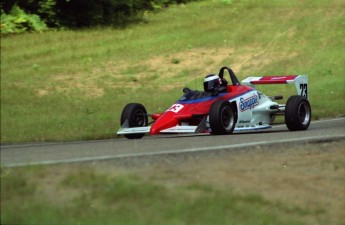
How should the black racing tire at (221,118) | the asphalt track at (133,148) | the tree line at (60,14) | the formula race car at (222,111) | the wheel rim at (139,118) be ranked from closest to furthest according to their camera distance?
the asphalt track at (133,148), the black racing tire at (221,118), the formula race car at (222,111), the wheel rim at (139,118), the tree line at (60,14)

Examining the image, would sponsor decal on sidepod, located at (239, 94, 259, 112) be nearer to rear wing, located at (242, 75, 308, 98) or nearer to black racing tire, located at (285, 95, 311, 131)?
rear wing, located at (242, 75, 308, 98)

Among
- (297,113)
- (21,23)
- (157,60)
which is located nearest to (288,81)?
(297,113)

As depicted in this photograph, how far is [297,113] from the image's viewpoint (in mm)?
12711

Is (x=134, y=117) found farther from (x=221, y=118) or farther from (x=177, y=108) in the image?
(x=221, y=118)

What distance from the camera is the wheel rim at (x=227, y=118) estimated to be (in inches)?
473

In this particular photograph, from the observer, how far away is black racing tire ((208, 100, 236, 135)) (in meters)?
11.7

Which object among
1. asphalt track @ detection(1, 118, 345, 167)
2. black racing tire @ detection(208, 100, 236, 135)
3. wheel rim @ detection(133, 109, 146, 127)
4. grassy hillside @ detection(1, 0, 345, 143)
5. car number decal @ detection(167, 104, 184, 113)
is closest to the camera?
asphalt track @ detection(1, 118, 345, 167)

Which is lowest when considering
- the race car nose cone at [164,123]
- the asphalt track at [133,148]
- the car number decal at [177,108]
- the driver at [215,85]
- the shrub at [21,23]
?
the asphalt track at [133,148]

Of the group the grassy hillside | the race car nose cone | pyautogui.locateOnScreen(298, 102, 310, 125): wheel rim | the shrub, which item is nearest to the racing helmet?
the race car nose cone

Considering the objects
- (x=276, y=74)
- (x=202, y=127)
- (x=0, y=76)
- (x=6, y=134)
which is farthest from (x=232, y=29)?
(x=0, y=76)

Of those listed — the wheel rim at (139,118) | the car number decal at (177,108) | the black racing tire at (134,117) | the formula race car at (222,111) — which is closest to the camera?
the formula race car at (222,111)

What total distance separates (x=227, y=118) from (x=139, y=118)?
1635 mm

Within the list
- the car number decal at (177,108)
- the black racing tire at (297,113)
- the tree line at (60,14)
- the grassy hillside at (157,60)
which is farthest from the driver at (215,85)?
the tree line at (60,14)

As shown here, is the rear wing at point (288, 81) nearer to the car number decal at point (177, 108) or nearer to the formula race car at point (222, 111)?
the formula race car at point (222, 111)
